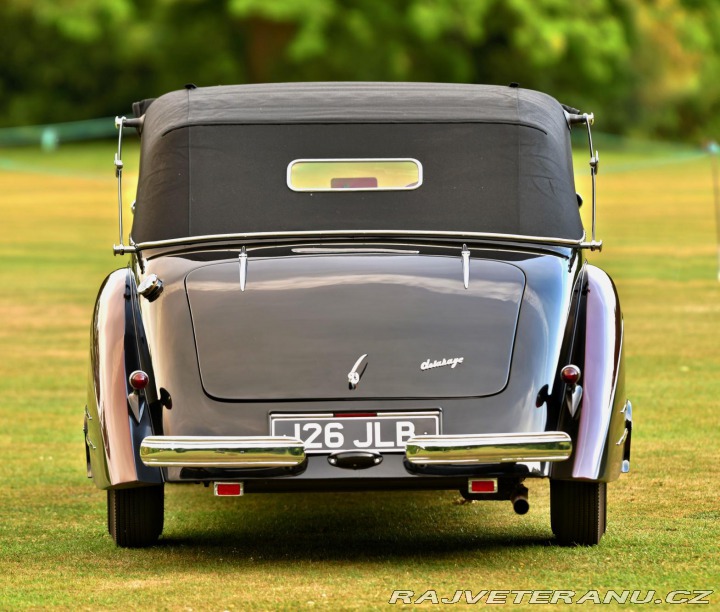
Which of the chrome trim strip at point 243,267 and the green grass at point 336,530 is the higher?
the chrome trim strip at point 243,267

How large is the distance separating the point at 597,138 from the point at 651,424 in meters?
43.4

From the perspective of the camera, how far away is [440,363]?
20.4 ft

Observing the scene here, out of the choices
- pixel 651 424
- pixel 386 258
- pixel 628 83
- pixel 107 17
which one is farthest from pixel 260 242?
pixel 628 83

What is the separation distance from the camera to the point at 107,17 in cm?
5066

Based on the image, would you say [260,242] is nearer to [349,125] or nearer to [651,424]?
[349,125]

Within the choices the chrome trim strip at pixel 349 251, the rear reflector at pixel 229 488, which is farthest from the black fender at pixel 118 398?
the chrome trim strip at pixel 349 251

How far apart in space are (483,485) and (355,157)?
1857 mm

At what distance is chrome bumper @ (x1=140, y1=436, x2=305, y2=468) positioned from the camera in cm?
588

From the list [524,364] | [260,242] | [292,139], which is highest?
[292,139]

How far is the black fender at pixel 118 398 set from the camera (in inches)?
248

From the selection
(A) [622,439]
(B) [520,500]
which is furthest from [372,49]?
(B) [520,500]

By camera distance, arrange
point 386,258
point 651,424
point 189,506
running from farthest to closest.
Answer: point 651,424 < point 189,506 < point 386,258

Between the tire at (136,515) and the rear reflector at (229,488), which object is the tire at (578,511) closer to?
the rear reflector at (229,488)

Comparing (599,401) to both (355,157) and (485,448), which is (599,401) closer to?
(485,448)
